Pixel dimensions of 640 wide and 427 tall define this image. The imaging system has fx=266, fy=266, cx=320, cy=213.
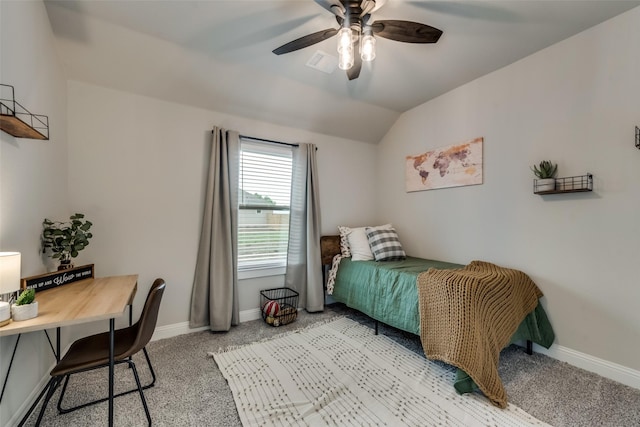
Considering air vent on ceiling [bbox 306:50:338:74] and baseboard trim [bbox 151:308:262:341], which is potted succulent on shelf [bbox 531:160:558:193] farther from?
baseboard trim [bbox 151:308:262:341]

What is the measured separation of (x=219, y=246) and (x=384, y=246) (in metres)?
1.76

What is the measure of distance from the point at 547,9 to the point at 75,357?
3603 mm

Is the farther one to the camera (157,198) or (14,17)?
(157,198)

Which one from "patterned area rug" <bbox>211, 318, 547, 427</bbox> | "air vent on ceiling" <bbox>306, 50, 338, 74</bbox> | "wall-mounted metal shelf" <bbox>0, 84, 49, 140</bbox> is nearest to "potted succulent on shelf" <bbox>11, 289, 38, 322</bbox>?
"wall-mounted metal shelf" <bbox>0, 84, 49, 140</bbox>

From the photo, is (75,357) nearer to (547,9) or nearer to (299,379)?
(299,379)

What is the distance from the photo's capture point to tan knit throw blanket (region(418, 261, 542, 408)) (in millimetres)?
1670

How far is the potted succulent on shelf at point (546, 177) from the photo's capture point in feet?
6.98

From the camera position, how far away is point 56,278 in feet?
5.40

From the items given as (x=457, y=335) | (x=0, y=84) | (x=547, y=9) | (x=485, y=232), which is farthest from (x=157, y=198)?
(x=547, y=9)

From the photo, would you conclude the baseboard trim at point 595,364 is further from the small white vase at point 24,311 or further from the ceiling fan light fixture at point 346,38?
the small white vase at point 24,311

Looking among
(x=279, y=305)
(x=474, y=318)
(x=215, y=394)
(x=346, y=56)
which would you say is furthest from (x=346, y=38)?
(x=279, y=305)

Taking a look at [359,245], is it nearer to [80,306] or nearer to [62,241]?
[80,306]

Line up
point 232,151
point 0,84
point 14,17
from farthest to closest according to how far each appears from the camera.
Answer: point 232,151 < point 14,17 < point 0,84

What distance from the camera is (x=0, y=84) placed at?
1.23 metres
